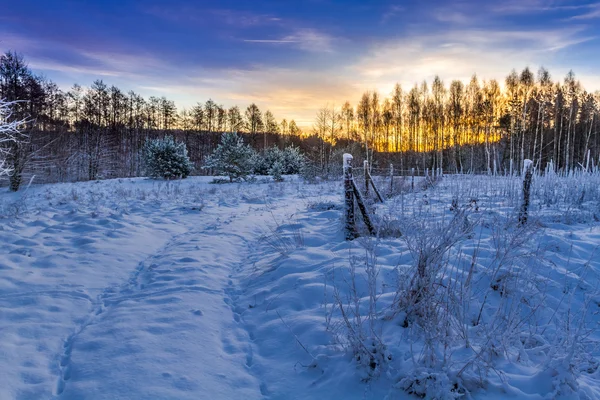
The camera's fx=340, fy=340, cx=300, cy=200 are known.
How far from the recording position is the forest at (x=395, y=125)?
28.6 meters

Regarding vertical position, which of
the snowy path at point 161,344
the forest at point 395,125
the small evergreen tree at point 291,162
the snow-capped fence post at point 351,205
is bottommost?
the snowy path at point 161,344

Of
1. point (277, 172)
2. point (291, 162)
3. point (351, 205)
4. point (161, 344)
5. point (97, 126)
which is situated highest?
point (97, 126)

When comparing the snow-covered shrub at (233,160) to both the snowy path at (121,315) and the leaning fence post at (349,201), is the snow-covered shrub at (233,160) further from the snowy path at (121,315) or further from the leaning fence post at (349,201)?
the leaning fence post at (349,201)

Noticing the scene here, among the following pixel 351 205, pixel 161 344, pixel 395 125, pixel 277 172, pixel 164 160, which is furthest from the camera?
pixel 395 125

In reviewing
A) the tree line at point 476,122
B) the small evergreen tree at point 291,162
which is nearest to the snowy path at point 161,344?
the small evergreen tree at point 291,162

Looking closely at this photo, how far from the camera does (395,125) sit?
41875mm

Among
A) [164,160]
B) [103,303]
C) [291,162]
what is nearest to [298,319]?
[103,303]

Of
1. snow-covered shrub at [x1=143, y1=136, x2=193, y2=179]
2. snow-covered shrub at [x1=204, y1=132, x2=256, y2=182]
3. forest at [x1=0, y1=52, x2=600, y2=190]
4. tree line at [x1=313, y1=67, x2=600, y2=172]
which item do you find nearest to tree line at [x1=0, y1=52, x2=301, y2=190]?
forest at [x1=0, y1=52, x2=600, y2=190]

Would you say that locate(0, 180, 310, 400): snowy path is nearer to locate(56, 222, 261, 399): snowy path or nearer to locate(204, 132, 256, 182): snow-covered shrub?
locate(56, 222, 261, 399): snowy path

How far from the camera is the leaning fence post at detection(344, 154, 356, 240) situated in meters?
5.86

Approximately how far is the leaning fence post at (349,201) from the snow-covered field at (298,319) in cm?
37

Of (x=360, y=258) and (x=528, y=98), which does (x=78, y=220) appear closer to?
(x=360, y=258)

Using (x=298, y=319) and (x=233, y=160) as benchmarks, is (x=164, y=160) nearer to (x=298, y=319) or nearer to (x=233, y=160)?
(x=233, y=160)

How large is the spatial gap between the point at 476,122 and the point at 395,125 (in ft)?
30.5
